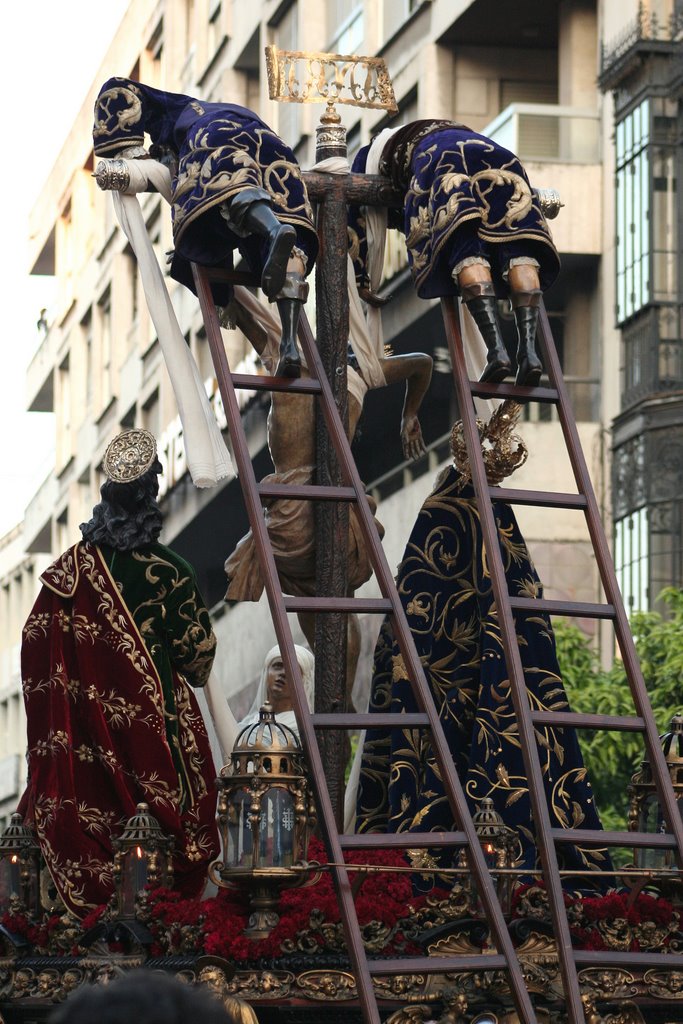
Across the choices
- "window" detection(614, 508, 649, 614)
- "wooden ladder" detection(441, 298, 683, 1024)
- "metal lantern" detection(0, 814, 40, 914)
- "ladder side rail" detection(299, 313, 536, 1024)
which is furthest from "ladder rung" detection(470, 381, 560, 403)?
"window" detection(614, 508, 649, 614)

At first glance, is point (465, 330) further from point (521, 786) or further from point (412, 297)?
point (412, 297)

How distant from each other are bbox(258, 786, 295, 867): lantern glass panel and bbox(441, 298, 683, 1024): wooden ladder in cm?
78

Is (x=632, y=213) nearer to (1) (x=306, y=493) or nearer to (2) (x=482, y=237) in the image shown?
(2) (x=482, y=237)

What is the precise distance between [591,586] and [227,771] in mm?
14764

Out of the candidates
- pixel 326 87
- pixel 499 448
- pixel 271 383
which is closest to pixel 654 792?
pixel 499 448

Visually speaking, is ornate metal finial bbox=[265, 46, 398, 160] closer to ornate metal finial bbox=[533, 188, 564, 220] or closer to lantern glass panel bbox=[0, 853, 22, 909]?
ornate metal finial bbox=[533, 188, 564, 220]

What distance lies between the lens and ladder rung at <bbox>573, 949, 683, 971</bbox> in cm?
625

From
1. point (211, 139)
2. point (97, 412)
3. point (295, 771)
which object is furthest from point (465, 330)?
point (97, 412)

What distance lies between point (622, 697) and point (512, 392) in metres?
8.76

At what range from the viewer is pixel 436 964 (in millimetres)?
6008

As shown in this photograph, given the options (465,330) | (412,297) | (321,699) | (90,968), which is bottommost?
(90,968)

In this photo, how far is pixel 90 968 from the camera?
677cm

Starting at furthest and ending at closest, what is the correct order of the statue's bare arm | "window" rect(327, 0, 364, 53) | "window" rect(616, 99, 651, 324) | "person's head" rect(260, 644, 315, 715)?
"window" rect(327, 0, 364, 53) < "window" rect(616, 99, 651, 324) < the statue's bare arm < "person's head" rect(260, 644, 315, 715)

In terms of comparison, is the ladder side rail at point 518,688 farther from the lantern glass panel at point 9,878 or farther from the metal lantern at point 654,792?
the lantern glass panel at point 9,878
